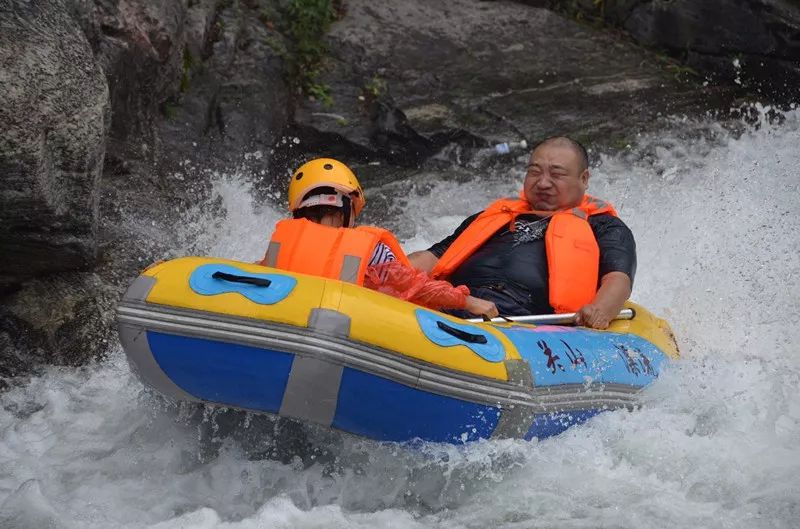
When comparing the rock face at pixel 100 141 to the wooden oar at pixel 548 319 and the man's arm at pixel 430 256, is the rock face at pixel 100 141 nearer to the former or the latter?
the man's arm at pixel 430 256

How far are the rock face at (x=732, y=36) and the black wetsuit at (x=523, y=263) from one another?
14.1 feet

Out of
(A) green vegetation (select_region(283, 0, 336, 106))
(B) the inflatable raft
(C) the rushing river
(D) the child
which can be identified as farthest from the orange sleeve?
(A) green vegetation (select_region(283, 0, 336, 106))

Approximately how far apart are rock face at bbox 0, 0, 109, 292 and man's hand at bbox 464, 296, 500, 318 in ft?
5.92

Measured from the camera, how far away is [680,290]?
222 inches

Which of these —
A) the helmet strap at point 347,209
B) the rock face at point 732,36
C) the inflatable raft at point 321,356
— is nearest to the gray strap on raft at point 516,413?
the inflatable raft at point 321,356

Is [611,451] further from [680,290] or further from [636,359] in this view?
[680,290]

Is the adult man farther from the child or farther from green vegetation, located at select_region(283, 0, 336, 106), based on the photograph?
green vegetation, located at select_region(283, 0, 336, 106)

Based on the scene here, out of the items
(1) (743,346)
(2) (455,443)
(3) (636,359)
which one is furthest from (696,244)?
(2) (455,443)

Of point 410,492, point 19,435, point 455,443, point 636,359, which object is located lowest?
point 19,435

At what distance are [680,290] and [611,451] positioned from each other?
2232 mm

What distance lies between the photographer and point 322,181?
386 cm

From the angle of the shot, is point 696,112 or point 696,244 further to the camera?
point 696,112

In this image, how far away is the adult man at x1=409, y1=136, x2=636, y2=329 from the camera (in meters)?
4.38

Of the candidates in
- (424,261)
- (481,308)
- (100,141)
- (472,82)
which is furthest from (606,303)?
(472,82)
